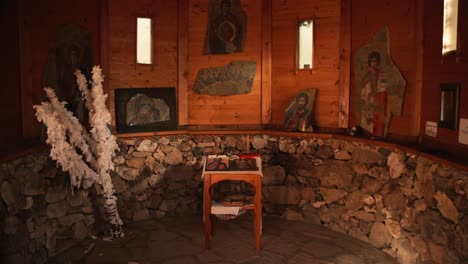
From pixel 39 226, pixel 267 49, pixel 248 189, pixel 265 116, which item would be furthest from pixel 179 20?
pixel 39 226

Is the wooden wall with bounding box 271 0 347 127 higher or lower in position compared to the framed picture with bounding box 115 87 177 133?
higher

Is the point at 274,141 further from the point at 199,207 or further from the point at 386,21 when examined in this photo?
→ the point at 386,21

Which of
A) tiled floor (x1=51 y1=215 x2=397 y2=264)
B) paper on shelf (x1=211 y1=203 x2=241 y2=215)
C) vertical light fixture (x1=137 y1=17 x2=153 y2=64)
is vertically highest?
vertical light fixture (x1=137 y1=17 x2=153 y2=64)

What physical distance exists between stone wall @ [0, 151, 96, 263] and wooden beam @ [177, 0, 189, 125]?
2.80 metres

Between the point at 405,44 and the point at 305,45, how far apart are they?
2.41 m

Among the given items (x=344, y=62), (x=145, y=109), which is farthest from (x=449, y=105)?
(x=145, y=109)

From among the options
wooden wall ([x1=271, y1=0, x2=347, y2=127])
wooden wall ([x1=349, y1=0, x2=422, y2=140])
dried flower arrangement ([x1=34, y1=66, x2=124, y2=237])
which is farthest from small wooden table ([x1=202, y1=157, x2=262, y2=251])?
wooden wall ([x1=271, y1=0, x2=347, y2=127])

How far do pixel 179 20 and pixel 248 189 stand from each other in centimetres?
379

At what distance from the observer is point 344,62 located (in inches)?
338

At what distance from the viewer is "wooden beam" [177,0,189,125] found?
9.35m

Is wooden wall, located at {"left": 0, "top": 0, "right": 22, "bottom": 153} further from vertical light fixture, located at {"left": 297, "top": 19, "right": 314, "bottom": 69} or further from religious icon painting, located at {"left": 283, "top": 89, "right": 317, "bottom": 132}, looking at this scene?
vertical light fixture, located at {"left": 297, "top": 19, "right": 314, "bottom": 69}

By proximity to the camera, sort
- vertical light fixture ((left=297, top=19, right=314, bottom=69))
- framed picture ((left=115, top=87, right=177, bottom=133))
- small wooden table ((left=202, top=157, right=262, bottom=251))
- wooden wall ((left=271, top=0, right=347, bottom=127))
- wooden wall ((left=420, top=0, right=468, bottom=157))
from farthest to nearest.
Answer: vertical light fixture ((left=297, top=19, right=314, bottom=69)) < framed picture ((left=115, top=87, right=177, bottom=133)) < wooden wall ((left=271, top=0, right=347, bottom=127)) < small wooden table ((left=202, top=157, right=262, bottom=251)) < wooden wall ((left=420, top=0, right=468, bottom=157))

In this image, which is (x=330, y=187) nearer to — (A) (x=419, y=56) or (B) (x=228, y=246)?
(B) (x=228, y=246)

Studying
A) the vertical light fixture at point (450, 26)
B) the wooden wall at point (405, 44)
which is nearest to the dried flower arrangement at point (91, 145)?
the wooden wall at point (405, 44)
